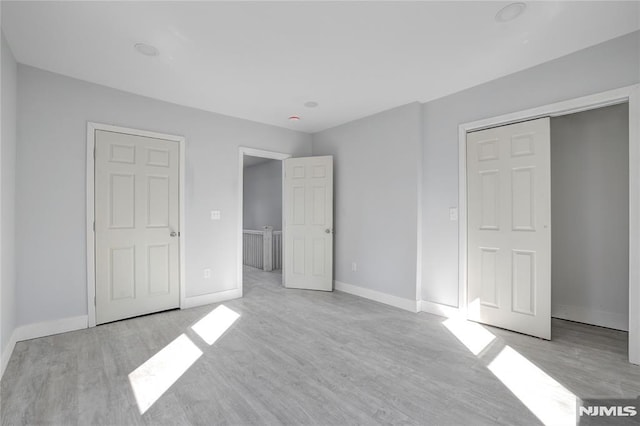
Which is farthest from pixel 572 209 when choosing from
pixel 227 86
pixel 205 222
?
pixel 205 222

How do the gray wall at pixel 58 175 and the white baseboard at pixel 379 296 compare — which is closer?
the gray wall at pixel 58 175

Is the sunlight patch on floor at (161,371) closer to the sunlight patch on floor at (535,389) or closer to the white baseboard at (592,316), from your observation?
the sunlight patch on floor at (535,389)

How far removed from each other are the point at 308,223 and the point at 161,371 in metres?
2.93

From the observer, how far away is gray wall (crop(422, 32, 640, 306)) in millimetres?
2482

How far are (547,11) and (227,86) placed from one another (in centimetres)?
285

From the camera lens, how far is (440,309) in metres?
3.58

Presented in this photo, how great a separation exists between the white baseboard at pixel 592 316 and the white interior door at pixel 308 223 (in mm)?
2901

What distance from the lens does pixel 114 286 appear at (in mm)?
3311

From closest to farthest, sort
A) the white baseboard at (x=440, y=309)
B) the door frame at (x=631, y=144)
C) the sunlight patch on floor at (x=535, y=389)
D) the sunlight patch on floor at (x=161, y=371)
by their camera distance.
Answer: the sunlight patch on floor at (x=535, y=389) < the sunlight patch on floor at (x=161, y=371) < the door frame at (x=631, y=144) < the white baseboard at (x=440, y=309)

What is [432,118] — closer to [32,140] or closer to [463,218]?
[463,218]

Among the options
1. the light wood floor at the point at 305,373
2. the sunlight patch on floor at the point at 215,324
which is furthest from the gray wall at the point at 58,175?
the sunlight patch on floor at the point at 215,324

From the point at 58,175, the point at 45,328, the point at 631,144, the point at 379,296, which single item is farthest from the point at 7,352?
the point at 631,144

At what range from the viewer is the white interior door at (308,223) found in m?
4.71

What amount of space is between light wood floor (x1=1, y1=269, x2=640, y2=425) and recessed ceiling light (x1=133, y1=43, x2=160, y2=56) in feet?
8.51
